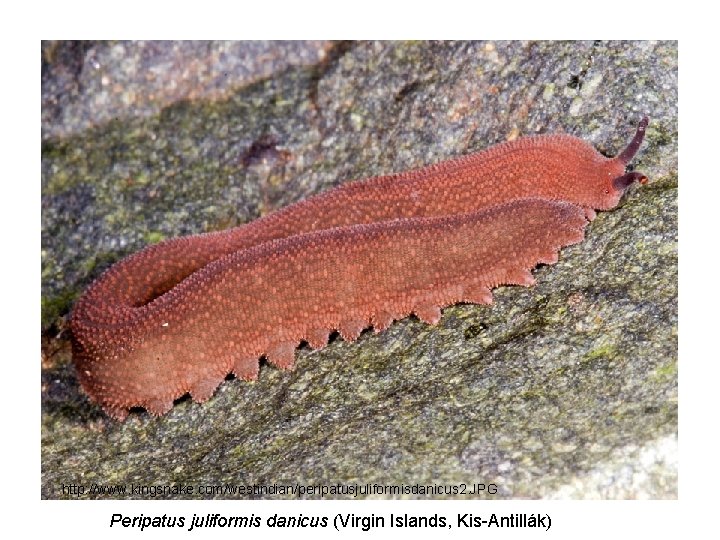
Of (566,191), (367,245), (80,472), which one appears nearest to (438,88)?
(566,191)

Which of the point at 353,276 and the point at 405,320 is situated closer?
the point at 353,276

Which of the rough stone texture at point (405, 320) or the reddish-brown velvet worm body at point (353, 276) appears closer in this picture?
the rough stone texture at point (405, 320)

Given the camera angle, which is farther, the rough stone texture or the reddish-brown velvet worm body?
the reddish-brown velvet worm body

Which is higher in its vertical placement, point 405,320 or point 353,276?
point 353,276
